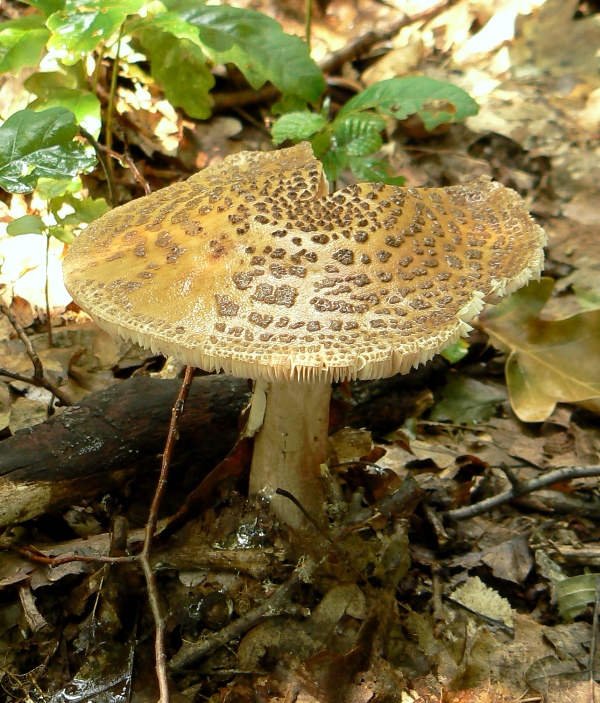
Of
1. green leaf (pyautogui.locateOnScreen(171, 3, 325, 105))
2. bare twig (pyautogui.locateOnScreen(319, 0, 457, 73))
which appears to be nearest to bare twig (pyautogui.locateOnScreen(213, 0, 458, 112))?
bare twig (pyautogui.locateOnScreen(319, 0, 457, 73))

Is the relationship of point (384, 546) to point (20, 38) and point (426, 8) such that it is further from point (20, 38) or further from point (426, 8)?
point (426, 8)

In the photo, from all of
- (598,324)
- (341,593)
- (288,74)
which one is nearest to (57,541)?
(341,593)

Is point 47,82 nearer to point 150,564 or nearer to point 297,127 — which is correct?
point 297,127

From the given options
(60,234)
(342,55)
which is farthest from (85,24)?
(342,55)

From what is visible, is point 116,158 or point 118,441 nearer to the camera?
point 118,441

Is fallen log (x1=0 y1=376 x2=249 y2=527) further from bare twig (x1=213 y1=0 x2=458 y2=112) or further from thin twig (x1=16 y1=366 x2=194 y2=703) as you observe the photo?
bare twig (x1=213 y1=0 x2=458 y2=112)
